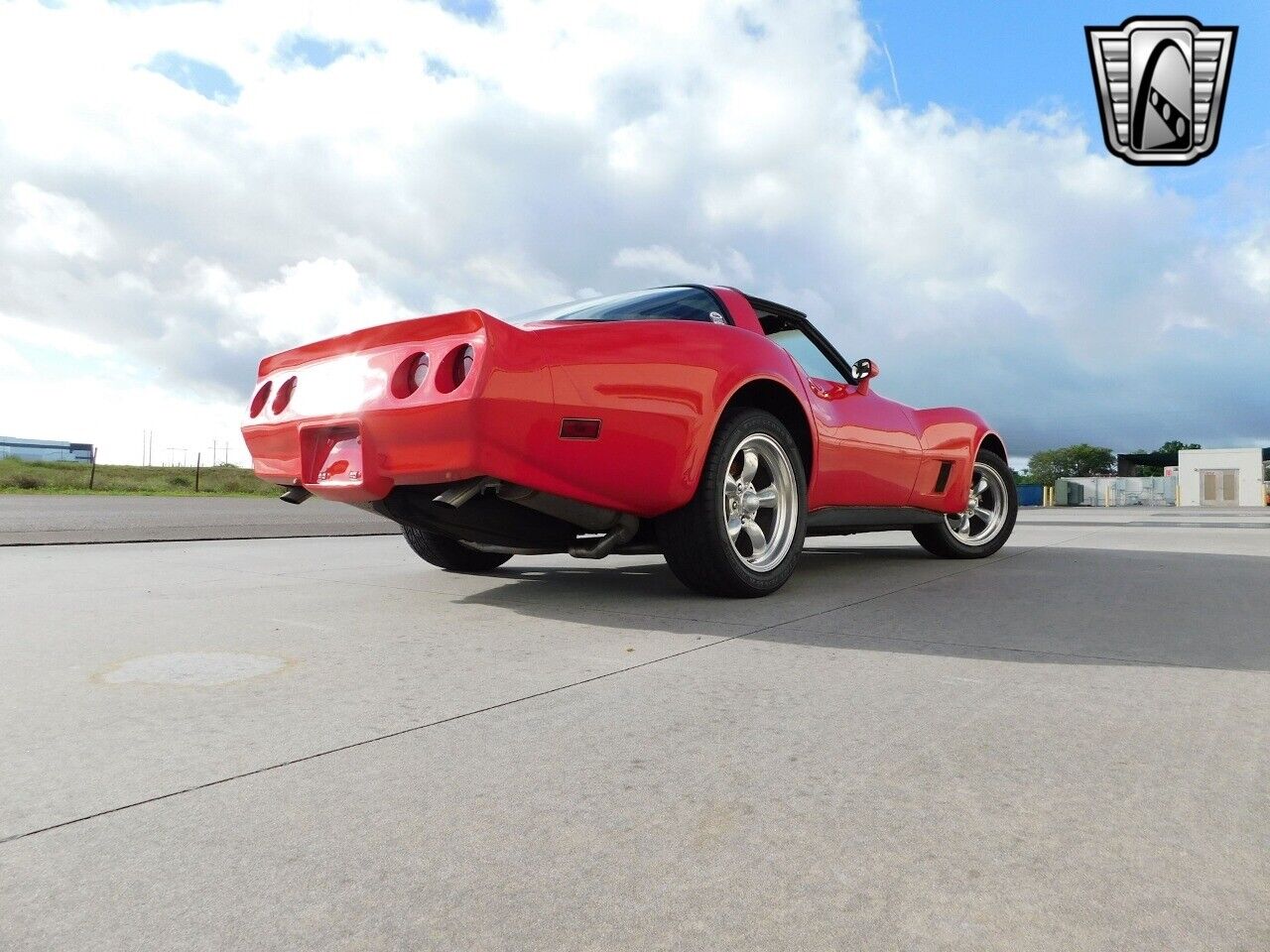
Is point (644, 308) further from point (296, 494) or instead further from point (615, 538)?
point (296, 494)

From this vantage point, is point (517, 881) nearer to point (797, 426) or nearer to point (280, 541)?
point (797, 426)

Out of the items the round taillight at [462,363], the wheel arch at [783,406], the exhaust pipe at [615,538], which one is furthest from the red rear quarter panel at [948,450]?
the round taillight at [462,363]

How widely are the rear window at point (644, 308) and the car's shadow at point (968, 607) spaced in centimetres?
125

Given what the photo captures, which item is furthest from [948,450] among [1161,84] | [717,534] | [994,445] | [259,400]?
[1161,84]

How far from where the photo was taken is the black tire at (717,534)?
11.6ft

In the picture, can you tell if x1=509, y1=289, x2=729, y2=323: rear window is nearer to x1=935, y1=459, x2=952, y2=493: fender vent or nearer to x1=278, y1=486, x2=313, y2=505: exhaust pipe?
x1=278, y1=486, x2=313, y2=505: exhaust pipe

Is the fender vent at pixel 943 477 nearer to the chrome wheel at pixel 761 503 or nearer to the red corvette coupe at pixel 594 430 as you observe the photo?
the red corvette coupe at pixel 594 430

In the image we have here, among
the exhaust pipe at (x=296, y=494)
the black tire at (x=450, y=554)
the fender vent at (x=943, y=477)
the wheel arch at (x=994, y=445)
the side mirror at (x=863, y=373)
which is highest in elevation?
the side mirror at (x=863, y=373)

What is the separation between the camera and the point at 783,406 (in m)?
4.14

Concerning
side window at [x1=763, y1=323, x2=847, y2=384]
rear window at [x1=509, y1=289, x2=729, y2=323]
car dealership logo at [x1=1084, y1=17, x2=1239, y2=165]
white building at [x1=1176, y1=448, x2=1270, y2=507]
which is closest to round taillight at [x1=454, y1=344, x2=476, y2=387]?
rear window at [x1=509, y1=289, x2=729, y2=323]

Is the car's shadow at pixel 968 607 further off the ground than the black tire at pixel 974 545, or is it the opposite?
the black tire at pixel 974 545

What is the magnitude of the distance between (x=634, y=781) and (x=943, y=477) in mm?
4498

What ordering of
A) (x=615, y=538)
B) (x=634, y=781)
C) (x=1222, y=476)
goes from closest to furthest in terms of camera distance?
(x=634, y=781), (x=615, y=538), (x=1222, y=476)

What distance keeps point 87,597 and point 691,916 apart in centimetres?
375
